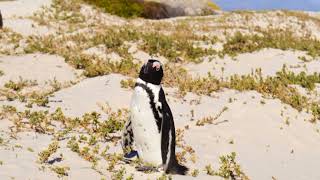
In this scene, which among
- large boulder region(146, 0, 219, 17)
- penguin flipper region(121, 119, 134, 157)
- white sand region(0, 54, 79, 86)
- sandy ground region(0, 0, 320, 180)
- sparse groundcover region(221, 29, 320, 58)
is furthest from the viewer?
large boulder region(146, 0, 219, 17)

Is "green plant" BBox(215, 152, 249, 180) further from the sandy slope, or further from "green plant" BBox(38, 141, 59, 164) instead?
the sandy slope

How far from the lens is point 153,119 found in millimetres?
9062

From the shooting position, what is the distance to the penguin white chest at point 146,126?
9.05 m

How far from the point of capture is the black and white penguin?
9047mm

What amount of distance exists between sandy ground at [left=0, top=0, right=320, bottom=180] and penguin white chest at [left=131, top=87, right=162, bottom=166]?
37 centimetres

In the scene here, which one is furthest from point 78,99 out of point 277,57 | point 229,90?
point 277,57

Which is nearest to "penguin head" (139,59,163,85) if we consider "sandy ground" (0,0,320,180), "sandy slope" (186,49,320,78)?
"sandy ground" (0,0,320,180)

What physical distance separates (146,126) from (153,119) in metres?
0.18

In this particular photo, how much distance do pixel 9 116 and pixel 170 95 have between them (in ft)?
15.9

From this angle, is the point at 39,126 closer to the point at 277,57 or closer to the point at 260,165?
the point at 260,165

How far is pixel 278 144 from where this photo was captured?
1216 cm

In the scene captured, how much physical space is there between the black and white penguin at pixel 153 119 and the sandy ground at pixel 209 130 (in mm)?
346

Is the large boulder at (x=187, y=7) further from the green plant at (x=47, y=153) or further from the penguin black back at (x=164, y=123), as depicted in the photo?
the green plant at (x=47, y=153)

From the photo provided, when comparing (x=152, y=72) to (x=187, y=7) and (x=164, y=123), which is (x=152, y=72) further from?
(x=187, y=7)
